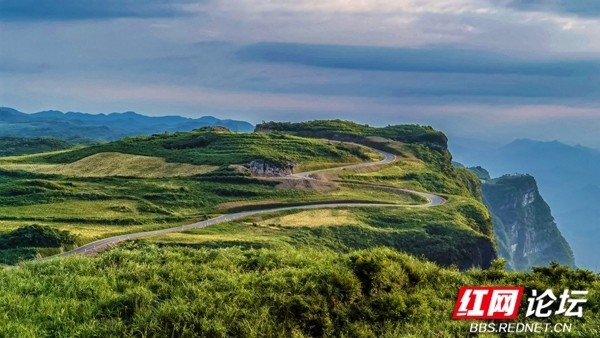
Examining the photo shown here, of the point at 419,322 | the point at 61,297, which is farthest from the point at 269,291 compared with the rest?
the point at 61,297

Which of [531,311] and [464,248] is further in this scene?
[464,248]

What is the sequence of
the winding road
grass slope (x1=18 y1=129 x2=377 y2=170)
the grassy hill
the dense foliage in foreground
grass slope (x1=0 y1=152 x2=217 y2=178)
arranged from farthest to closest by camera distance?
grass slope (x1=18 y1=129 x2=377 y2=170) → grass slope (x1=0 y1=152 x2=217 y2=178) → the grassy hill → the winding road → the dense foliage in foreground

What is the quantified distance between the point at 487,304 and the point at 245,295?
23.2ft

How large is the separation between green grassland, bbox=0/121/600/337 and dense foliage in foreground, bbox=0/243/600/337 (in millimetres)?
49

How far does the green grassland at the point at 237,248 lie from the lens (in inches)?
558

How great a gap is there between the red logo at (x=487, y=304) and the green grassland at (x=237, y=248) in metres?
0.61

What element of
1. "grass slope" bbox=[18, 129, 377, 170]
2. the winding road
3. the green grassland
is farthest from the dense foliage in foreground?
"grass slope" bbox=[18, 129, 377, 170]

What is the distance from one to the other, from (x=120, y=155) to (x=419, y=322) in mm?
153446

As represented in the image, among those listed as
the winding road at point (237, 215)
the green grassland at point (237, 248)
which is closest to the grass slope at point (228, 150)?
the green grassland at point (237, 248)

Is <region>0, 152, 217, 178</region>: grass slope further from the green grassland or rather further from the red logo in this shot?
the red logo

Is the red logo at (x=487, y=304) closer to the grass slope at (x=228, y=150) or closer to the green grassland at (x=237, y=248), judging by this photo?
the green grassland at (x=237, y=248)

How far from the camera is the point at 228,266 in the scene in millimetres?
18062

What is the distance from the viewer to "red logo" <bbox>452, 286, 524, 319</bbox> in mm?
15008

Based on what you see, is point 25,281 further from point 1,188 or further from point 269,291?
point 1,188
